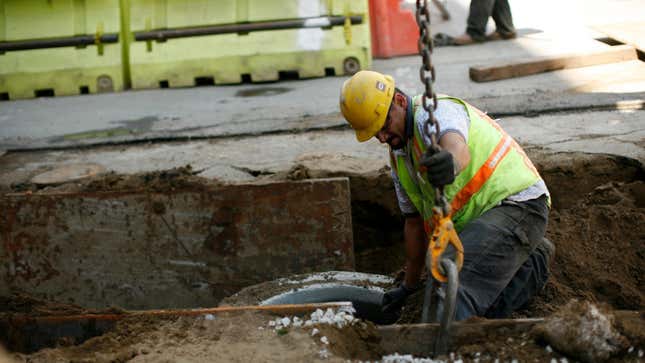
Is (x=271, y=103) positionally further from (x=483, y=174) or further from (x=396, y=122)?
(x=483, y=174)

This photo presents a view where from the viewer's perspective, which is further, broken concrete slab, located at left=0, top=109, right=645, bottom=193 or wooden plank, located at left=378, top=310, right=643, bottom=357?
broken concrete slab, located at left=0, top=109, right=645, bottom=193

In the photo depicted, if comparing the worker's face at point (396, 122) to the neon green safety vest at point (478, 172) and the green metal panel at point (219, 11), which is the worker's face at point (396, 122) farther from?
the green metal panel at point (219, 11)

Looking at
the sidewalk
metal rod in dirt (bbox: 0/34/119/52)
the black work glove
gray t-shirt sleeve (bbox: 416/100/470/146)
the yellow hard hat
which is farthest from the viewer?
metal rod in dirt (bbox: 0/34/119/52)

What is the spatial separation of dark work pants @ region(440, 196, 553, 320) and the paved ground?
193cm

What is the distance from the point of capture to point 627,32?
1003 cm

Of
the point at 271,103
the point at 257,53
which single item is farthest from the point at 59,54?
the point at 271,103

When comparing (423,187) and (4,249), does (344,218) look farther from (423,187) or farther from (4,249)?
(4,249)

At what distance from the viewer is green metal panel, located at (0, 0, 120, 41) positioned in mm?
9602

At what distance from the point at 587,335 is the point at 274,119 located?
4.79m

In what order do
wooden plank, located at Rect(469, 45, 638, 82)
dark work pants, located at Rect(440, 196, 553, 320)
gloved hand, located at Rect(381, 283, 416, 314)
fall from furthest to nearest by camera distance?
wooden plank, located at Rect(469, 45, 638, 82)
gloved hand, located at Rect(381, 283, 416, 314)
dark work pants, located at Rect(440, 196, 553, 320)

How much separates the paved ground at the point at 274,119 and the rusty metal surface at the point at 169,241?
551mm

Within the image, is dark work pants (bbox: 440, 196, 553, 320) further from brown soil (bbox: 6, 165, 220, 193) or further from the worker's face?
brown soil (bbox: 6, 165, 220, 193)

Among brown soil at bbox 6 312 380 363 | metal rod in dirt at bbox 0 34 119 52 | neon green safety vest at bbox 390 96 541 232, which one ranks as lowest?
brown soil at bbox 6 312 380 363

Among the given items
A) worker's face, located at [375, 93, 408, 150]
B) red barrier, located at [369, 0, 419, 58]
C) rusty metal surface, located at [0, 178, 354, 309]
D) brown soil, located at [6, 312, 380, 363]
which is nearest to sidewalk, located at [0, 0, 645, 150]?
red barrier, located at [369, 0, 419, 58]
